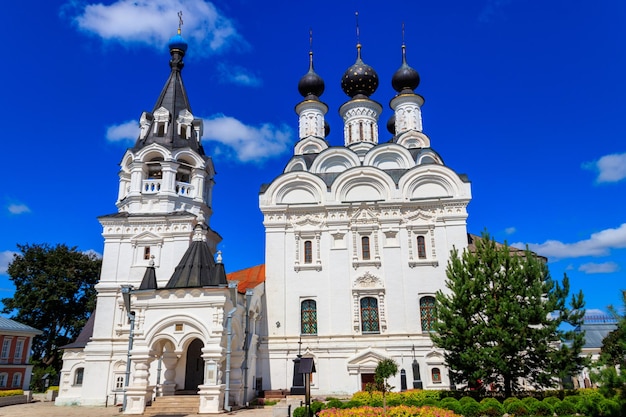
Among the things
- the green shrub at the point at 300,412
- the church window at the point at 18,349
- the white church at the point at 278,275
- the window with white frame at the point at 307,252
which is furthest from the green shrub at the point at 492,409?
the church window at the point at 18,349

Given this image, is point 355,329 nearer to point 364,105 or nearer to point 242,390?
point 242,390

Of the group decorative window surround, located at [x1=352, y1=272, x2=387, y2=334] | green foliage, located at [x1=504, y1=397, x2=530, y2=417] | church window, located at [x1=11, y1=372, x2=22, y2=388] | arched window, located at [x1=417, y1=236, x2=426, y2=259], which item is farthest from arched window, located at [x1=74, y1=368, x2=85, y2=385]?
green foliage, located at [x1=504, y1=397, x2=530, y2=417]

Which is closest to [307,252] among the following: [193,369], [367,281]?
[367,281]

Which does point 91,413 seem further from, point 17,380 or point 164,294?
point 17,380

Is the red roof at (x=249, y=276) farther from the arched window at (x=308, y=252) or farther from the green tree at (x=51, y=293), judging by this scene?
the green tree at (x=51, y=293)

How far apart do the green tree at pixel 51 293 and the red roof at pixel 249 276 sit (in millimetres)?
12834

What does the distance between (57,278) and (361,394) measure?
2509 centimetres

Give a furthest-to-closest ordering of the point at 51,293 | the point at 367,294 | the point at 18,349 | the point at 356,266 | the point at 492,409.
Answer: the point at 51,293, the point at 18,349, the point at 356,266, the point at 367,294, the point at 492,409

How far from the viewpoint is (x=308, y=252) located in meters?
21.1

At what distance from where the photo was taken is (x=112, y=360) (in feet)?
60.9

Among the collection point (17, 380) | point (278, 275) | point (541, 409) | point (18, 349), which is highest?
point (278, 275)

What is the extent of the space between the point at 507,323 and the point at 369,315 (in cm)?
676

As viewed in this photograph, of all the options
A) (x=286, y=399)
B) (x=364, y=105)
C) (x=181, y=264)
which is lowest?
(x=286, y=399)

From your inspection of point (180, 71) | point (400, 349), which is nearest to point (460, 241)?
point (400, 349)
